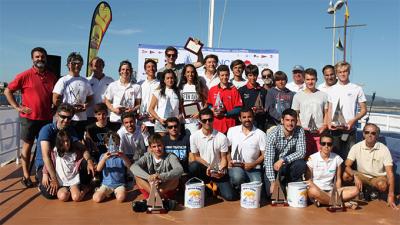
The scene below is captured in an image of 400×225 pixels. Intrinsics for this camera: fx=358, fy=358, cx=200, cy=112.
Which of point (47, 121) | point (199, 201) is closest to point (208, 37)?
point (47, 121)

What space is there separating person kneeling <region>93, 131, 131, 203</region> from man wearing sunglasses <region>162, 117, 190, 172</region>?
2.21ft

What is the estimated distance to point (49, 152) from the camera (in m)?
5.29

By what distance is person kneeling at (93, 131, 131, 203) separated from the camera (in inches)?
204

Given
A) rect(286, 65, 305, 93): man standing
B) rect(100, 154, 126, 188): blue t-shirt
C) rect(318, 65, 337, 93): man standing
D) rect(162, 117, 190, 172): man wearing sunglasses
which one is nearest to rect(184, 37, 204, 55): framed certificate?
rect(286, 65, 305, 93): man standing

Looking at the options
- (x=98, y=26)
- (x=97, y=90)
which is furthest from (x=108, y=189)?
(x=98, y=26)

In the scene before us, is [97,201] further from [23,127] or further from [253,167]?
[253,167]

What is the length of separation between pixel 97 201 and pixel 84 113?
1.72 m

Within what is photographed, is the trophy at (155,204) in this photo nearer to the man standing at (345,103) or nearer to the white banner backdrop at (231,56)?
the man standing at (345,103)

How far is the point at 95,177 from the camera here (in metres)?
5.53

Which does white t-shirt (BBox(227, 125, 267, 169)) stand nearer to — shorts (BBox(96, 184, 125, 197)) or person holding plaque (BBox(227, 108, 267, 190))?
person holding plaque (BBox(227, 108, 267, 190))

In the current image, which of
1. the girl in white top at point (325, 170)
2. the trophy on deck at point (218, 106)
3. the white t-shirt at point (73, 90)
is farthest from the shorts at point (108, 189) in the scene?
the girl in white top at point (325, 170)

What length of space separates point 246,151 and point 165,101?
1.54 metres

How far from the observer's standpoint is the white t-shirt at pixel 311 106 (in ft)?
19.3

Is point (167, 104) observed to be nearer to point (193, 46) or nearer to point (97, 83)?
point (97, 83)
